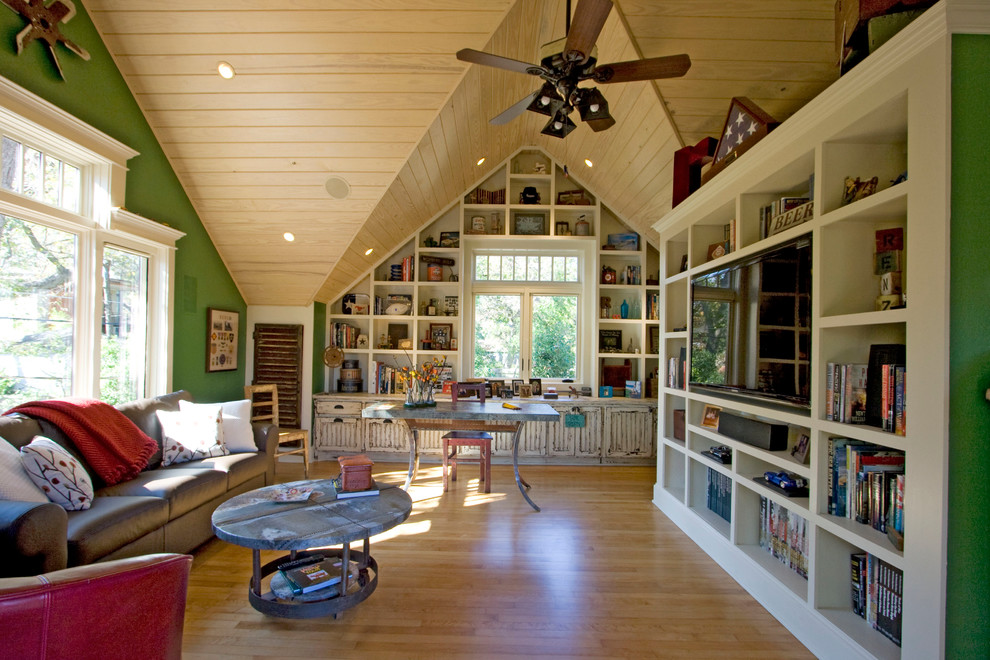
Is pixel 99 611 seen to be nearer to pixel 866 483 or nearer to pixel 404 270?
pixel 866 483

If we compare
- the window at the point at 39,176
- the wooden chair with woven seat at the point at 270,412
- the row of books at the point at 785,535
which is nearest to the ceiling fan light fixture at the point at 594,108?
the row of books at the point at 785,535

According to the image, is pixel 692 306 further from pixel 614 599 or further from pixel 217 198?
pixel 217 198

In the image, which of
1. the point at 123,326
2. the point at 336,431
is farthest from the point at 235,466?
the point at 336,431

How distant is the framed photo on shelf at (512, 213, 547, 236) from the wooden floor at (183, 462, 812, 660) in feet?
10.3

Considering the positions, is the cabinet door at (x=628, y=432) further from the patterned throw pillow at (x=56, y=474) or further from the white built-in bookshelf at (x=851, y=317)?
the patterned throw pillow at (x=56, y=474)

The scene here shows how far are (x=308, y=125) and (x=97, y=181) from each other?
4.53ft

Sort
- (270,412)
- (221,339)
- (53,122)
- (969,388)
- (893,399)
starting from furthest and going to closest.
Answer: (270,412), (221,339), (53,122), (893,399), (969,388)

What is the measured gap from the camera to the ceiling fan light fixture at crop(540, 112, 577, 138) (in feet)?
8.93

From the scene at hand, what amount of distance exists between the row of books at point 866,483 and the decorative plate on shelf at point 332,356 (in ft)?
15.1

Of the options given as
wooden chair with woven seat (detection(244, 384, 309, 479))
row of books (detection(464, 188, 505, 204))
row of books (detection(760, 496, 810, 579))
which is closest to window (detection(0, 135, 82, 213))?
wooden chair with woven seat (detection(244, 384, 309, 479))

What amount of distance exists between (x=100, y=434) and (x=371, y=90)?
2.59m

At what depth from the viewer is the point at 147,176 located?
11.6 feet

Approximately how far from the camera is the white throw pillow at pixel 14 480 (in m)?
1.95

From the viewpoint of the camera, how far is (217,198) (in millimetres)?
4004
